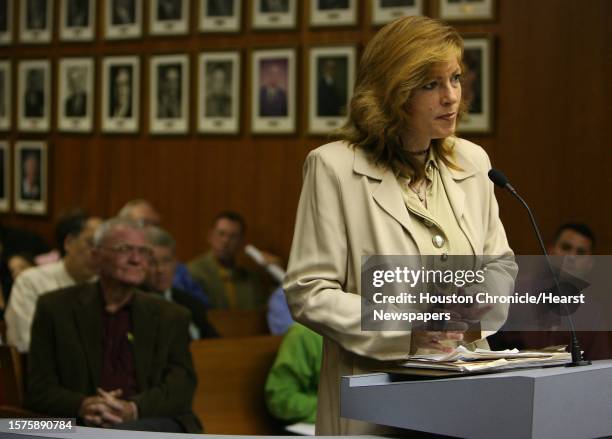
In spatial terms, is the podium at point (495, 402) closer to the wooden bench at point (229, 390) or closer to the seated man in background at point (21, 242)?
the wooden bench at point (229, 390)

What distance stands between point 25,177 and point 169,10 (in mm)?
2443

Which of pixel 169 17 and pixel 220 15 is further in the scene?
pixel 169 17

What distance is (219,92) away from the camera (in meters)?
10.1

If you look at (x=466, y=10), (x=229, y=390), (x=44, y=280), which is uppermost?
(x=466, y=10)

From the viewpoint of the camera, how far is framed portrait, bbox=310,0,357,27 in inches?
363

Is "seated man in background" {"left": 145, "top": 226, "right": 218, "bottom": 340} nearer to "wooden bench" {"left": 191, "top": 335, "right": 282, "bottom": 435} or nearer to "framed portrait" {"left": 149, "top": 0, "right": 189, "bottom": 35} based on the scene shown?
"wooden bench" {"left": 191, "top": 335, "right": 282, "bottom": 435}

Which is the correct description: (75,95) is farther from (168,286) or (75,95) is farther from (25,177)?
(168,286)

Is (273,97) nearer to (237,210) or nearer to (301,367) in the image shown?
(237,210)

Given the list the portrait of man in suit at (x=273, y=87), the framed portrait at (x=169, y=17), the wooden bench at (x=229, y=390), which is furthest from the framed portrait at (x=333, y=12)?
the wooden bench at (x=229, y=390)

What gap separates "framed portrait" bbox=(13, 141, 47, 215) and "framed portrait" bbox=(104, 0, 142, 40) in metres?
1.40

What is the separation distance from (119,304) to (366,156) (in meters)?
3.21

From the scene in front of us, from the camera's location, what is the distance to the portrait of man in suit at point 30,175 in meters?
11.4

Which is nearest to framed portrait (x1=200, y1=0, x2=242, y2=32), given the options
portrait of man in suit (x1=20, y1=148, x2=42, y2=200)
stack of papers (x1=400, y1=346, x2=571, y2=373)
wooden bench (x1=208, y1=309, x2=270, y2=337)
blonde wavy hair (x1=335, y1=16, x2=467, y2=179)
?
portrait of man in suit (x1=20, y1=148, x2=42, y2=200)

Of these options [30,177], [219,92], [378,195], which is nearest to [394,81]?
[378,195]
